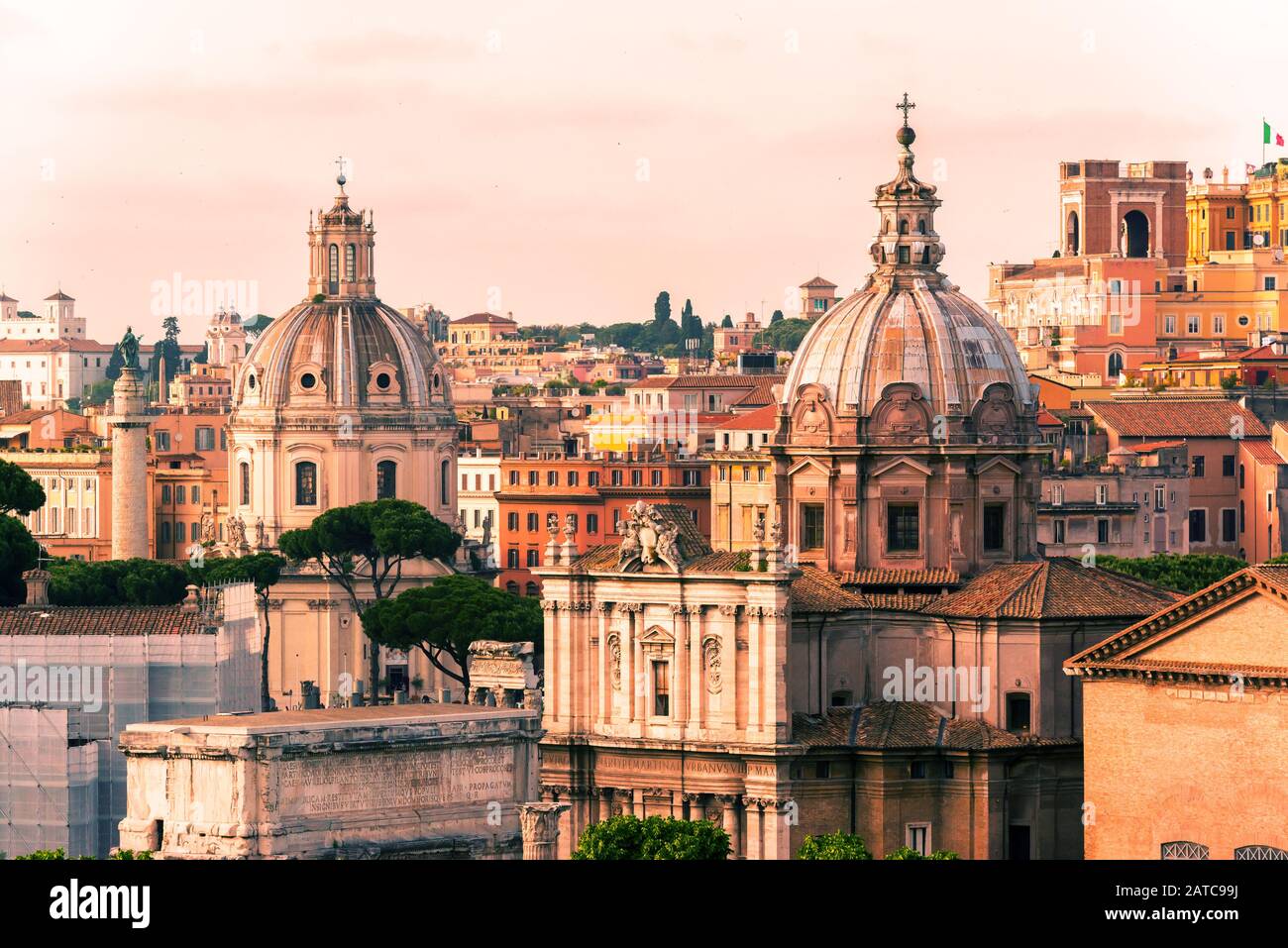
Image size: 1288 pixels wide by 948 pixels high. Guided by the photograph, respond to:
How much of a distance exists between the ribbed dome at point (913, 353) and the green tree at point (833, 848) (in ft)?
34.2

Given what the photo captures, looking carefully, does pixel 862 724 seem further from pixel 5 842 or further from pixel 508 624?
pixel 508 624

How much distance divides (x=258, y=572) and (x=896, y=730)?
4991 cm

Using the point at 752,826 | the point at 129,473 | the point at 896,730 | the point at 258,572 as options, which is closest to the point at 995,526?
the point at 896,730

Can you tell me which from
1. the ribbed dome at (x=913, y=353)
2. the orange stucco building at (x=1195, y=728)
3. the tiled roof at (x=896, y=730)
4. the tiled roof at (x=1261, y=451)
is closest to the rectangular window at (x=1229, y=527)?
the tiled roof at (x=1261, y=451)

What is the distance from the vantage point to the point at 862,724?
277 feet

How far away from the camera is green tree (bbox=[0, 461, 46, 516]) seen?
128m

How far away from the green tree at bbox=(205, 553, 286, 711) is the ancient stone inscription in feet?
141

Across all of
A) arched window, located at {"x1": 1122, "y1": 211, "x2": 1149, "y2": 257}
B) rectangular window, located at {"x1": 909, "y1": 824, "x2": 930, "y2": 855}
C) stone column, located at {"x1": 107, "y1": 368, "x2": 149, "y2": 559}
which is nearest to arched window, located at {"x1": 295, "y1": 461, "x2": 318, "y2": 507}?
stone column, located at {"x1": 107, "y1": 368, "x2": 149, "y2": 559}

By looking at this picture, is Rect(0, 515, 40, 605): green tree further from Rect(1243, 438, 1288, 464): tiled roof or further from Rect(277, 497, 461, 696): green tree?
Rect(1243, 438, 1288, 464): tiled roof

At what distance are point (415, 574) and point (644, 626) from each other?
5046cm

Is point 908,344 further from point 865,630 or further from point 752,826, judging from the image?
point 752,826

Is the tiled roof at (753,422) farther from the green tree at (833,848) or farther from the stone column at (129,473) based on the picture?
the green tree at (833,848)

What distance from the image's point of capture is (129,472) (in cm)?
14588
